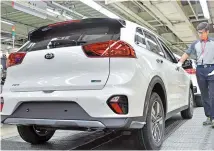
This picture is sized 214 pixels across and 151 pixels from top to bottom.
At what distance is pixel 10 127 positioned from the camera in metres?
4.25

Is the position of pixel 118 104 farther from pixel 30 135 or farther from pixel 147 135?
pixel 30 135

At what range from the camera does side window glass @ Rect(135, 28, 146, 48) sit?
8.34 ft

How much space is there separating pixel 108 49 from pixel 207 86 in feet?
7.65

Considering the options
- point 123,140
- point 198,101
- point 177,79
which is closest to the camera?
point 123,140

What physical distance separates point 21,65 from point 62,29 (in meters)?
0.54

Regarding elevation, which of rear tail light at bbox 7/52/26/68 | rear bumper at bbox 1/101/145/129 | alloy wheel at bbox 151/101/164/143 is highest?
rear tail light at bbox 7/52/26/68

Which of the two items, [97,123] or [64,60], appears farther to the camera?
[64,60]

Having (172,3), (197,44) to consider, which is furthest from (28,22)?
(197,44)

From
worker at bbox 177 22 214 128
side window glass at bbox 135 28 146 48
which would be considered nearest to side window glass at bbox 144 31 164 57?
side window glass at bbox 135 28 146 48

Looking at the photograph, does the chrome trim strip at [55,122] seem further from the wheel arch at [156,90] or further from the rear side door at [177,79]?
the rear side door at [177,79]

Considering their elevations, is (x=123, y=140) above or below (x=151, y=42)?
below

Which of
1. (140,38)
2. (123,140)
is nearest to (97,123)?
(140,38)

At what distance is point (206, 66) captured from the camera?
3.78 meters

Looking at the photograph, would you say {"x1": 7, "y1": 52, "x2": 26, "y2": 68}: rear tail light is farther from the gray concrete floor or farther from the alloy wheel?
the alloy wheel
